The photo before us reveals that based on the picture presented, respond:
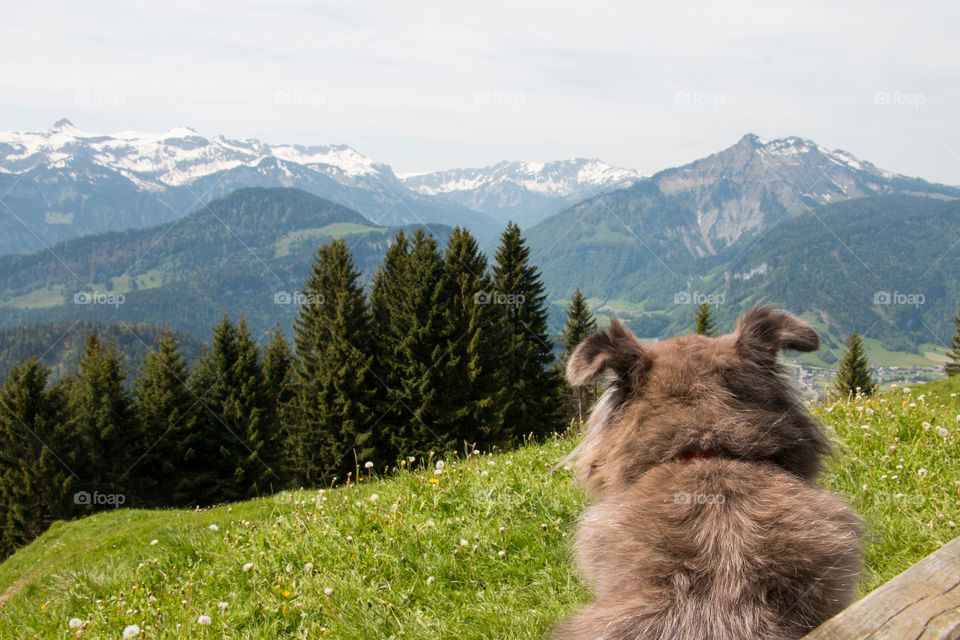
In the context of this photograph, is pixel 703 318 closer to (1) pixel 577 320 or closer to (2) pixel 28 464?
(1) pixel 577 320

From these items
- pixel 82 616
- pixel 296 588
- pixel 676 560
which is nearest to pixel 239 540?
pixel 82 616

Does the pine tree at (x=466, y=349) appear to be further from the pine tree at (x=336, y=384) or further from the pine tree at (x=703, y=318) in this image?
the pine tree at (x=703, y=318)

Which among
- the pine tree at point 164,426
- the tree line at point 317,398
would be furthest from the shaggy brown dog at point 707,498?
the pine tree at point 164,426

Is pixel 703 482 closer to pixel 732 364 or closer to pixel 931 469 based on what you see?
pixel 732 364

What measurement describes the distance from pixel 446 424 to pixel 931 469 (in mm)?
30855

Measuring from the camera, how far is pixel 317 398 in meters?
37.2

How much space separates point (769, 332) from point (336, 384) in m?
35.1

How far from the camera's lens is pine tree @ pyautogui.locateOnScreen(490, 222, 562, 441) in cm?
4084

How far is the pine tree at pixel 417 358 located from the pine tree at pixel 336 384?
124cm

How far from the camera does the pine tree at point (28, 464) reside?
35.6m

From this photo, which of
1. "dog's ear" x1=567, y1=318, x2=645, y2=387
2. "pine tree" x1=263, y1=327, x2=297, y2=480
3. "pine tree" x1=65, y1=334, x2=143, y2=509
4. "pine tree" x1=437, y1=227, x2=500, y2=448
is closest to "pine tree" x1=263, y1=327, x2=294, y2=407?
"pine tree" x1=263, y1=327, x2=297, y2=480

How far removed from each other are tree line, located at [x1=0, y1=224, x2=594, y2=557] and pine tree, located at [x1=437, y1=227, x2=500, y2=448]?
0.32 ft

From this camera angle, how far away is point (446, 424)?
36312 mm

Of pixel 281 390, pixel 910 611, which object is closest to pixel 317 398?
pixel 281 390
